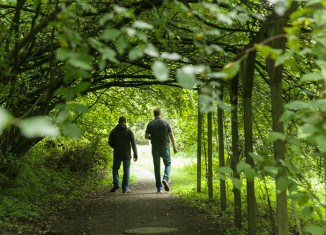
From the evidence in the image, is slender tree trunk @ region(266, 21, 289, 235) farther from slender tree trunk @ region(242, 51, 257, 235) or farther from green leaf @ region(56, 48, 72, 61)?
green leaf @ region(56, 48, 72, 61)

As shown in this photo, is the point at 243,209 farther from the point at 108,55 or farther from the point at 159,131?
the point at 108,55

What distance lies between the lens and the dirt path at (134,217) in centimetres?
666

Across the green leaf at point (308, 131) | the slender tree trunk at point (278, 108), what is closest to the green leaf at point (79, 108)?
the green leaf at point (308, 131)

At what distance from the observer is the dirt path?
6.66 m

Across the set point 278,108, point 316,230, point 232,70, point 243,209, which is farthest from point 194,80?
point 243,209

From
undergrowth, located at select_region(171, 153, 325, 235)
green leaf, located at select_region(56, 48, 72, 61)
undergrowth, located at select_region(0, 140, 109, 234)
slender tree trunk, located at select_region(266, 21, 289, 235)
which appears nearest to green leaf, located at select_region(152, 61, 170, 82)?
green leaf, located at select_region(56, 48, 72, 61)

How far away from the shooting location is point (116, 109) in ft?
44.4

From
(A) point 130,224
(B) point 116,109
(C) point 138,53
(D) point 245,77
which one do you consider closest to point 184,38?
(D) point 245,77

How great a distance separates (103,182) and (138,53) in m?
12.0

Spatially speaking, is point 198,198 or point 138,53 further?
point 198,198

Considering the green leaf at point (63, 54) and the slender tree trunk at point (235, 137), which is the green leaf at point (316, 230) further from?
the slender tree trunk at point (235, 137)

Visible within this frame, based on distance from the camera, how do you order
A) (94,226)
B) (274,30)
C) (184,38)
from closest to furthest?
(274,30) → (184,38) → (94,226)

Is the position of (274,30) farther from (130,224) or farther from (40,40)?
(130,224)

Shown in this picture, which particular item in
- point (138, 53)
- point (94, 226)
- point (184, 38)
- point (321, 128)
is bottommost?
point (94, 226)
